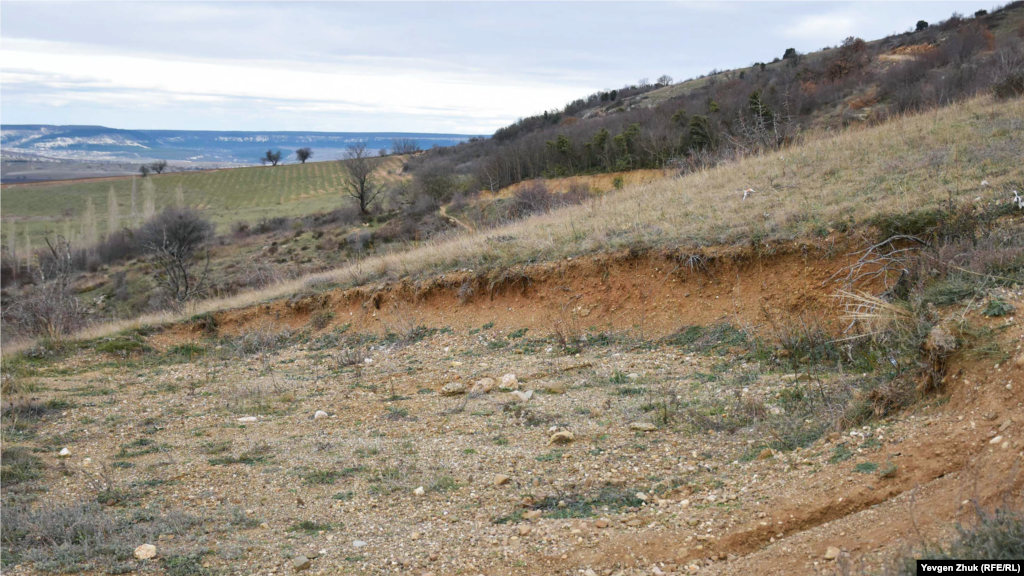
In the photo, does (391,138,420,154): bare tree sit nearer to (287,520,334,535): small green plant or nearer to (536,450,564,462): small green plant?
(536,450,564,462): small green plant

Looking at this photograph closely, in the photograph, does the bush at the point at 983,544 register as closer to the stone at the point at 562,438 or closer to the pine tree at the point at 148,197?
the stone at the point at 562,438

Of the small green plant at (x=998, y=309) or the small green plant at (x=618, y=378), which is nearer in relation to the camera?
the small green plant at (x=998, y=309)

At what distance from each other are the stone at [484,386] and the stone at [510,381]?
0.12m

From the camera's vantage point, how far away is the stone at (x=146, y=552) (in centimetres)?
339

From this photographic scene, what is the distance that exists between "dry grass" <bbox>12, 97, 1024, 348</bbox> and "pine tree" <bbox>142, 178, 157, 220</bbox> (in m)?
57.3

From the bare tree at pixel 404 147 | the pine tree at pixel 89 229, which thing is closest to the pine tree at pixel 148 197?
the pine tree at pixel 89 229

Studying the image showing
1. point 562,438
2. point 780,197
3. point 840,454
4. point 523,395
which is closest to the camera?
point 840,454

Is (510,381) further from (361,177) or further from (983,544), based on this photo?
(361,177)

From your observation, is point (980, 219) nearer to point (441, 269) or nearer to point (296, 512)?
point (296, 512)

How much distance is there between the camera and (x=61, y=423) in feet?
21.7

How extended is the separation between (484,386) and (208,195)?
73.2 metres

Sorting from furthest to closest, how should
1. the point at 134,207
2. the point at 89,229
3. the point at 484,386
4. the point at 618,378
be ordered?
the point at 134,207, the point at 89,229, the point at 484,386, the point at 618,378

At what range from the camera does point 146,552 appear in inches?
134

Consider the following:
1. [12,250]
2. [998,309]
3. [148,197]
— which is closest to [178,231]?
[12,250]
